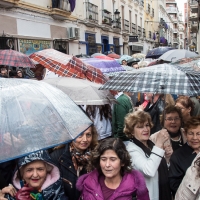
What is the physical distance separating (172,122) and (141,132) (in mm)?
721

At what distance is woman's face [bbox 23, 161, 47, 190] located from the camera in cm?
209

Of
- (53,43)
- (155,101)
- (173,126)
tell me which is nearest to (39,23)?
(53,43)

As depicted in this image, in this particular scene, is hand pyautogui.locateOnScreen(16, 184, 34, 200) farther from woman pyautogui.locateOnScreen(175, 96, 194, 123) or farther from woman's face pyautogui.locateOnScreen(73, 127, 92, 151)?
woman pyautogui.locateOnScreen(175, 96, 194, 123)

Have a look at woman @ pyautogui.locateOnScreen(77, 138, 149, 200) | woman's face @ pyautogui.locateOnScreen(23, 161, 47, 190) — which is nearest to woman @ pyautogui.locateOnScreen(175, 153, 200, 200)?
woman @ pyautogui.locateOnScreen(77, 138, 149, 200)

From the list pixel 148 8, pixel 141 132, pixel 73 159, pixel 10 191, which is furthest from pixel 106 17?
pixel 10 191

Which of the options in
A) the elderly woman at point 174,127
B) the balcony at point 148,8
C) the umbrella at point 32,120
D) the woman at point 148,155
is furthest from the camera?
the balcony at point 148,8

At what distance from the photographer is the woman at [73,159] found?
7.61 feet

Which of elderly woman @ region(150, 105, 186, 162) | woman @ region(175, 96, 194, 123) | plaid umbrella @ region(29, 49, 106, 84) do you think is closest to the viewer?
elderly woman @ region(150, 105, 186, 162)

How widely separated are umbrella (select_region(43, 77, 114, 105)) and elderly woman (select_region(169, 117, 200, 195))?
1078 mm

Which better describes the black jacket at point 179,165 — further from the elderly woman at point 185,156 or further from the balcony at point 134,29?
the balcony at point 134,29

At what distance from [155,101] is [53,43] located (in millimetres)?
10254

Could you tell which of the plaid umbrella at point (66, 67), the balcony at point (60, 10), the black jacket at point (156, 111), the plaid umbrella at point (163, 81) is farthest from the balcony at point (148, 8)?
the plaid umbrella at point (163, 81)

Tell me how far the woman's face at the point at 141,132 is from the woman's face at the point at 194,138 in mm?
443

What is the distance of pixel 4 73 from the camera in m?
6.89
